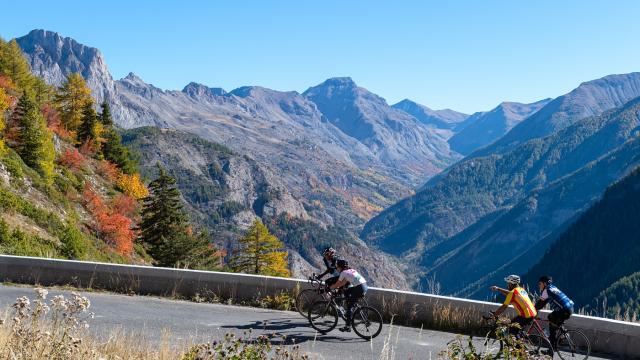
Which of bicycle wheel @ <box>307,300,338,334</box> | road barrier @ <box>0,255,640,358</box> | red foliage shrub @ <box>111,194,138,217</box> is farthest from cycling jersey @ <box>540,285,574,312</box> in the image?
red foliage shrub @ <box>111,194,138,217</box>

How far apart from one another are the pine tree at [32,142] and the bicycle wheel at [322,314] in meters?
38.1

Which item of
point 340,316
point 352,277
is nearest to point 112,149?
point 352,277

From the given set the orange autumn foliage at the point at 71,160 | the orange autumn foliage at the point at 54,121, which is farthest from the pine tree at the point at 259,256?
the orange autumn foliage at the point at 54,121

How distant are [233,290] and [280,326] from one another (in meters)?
2.65

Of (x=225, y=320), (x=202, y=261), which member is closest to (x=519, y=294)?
(x=225, y=320)

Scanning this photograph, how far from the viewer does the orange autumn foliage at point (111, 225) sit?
1828 inches

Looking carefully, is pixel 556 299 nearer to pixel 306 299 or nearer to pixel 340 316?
pixel 340 316

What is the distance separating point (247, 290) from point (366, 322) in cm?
383

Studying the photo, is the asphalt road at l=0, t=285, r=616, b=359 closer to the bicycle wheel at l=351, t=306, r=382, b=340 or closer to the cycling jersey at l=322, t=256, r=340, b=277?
the bicycle wheel at l=351, t=306, r=382, b=340

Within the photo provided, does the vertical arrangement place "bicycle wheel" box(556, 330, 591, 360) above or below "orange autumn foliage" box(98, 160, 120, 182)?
below

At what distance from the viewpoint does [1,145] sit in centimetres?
3981

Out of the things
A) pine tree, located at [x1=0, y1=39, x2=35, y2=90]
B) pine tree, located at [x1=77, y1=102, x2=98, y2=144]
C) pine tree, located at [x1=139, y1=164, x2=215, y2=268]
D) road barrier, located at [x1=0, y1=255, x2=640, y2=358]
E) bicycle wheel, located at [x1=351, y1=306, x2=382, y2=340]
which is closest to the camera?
road barrier, located at [x1=0, y1=255, x2=640, y2=358]

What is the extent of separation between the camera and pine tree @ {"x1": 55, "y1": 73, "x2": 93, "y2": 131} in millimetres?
66750

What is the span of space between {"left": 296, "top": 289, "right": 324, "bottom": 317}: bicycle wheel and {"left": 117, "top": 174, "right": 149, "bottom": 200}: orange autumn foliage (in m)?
53.0
